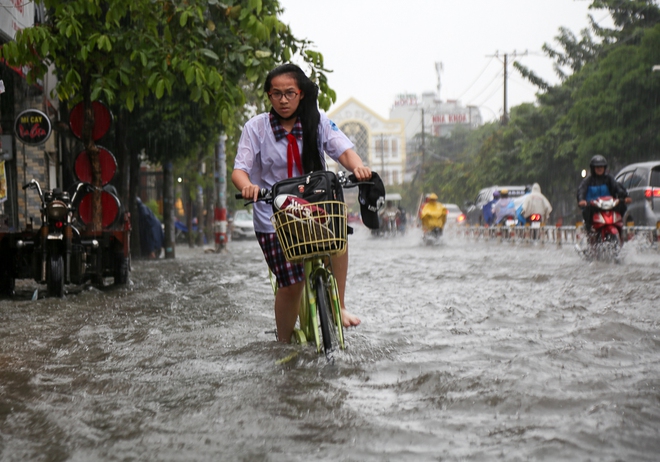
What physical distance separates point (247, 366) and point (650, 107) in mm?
26535

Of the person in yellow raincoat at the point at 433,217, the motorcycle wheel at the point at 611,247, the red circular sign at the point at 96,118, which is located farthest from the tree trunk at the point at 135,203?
the motorcycle wheel at the point at 611,247

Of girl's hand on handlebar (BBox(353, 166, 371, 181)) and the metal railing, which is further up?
girl's hand on handlebar (BBox(353, 166, 371, 181))

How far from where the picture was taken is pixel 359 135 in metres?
139

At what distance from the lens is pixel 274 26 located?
9.10 m

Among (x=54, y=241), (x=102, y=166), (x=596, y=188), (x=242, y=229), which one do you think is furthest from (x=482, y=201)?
(x=54, y=241)

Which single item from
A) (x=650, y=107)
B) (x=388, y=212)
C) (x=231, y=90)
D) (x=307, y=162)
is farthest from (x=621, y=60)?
(x=307, y=162)

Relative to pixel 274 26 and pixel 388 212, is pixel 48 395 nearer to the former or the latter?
pixel 274 26

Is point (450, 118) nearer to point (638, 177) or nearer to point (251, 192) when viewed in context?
point (638, 177)

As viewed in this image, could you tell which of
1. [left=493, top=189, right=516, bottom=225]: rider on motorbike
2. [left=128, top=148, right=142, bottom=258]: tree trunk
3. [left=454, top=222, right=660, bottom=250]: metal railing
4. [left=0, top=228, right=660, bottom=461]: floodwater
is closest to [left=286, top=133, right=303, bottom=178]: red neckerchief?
[left=0, top=228, right=660, bottom=461]: floodwater

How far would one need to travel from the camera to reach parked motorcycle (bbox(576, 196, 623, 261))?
12.4 m

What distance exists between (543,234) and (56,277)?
50.6 ft

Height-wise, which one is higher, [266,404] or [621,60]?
[621,60]

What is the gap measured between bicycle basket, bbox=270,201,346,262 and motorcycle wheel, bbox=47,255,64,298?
18.1ft

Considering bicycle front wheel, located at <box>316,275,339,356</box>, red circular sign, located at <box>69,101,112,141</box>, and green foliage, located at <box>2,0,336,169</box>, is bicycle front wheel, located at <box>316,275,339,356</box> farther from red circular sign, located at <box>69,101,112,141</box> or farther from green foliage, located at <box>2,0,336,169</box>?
red circular sign, located at <box>69,101,112,141</box>
